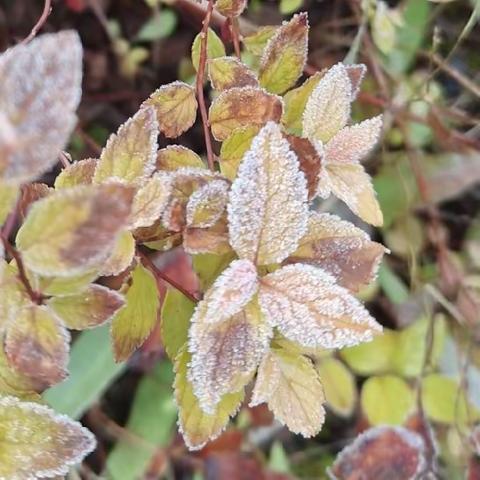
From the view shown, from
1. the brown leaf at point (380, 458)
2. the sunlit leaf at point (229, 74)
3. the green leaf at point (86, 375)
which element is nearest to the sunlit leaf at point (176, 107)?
the sunlit leaf at point (229, 74)

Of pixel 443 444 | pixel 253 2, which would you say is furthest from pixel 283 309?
pixel 253 2

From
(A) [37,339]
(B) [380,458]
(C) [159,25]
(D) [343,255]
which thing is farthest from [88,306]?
(C) [159,25]

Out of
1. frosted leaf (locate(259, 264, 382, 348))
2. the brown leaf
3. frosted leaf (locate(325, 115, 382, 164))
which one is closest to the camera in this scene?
frosted leaf (locate(259, 264, 382, 348))

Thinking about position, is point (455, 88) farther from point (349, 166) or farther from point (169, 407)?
point (349, 166)

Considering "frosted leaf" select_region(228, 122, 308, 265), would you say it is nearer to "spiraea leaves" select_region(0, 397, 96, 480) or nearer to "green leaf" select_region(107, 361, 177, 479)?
"spiraea leaves" select_region(0, 397, 96, 480)

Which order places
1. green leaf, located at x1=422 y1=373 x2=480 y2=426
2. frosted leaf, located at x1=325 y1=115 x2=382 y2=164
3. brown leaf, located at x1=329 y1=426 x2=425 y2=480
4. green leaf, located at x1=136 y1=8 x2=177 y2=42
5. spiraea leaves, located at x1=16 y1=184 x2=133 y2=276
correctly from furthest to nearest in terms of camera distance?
1. green leaf, located at x1=136 y1=8 x2=177 y2=42
2. green leaf, located at x1=422 y1=373 x2=480 y2=426
3. brown leaf, located at x1=329 y1=426 x2=425 y2=480
4. frosted leaf, located at x1=325 y1=115 x2=382 y2=164
5. spiraea leaves, located at x1=16 y1=184 x2=133 y2=276

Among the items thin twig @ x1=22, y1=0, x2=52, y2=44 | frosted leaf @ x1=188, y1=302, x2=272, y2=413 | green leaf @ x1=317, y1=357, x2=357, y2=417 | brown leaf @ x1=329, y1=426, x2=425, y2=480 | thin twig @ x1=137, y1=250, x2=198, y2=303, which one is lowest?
green leaf @ x1=317, y1=357, x2=357, y2=417

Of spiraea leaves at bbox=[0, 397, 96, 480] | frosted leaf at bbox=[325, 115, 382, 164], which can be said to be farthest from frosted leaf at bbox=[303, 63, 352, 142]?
spiraea leaves at bbox=[0, 397, 96, 480]
